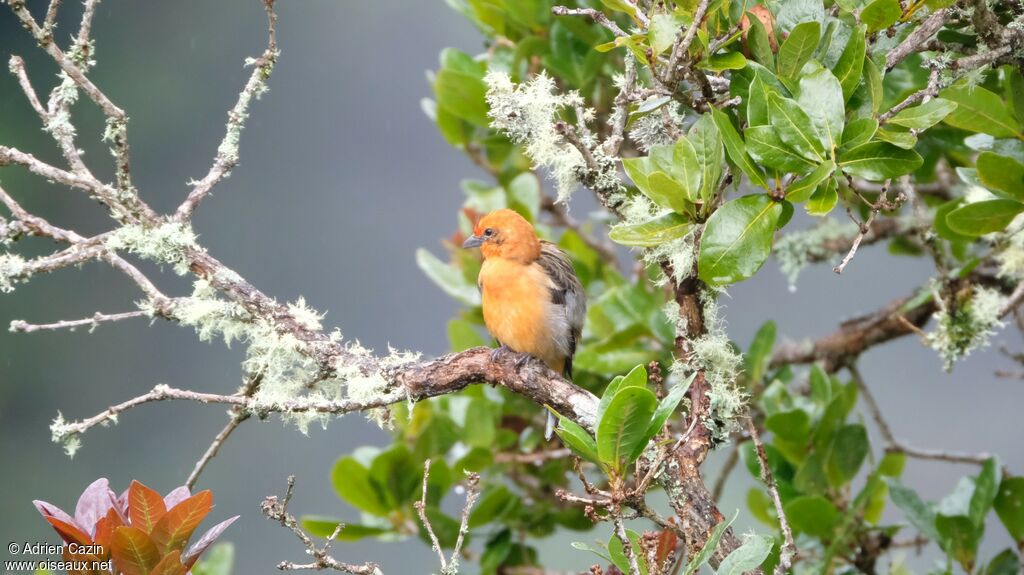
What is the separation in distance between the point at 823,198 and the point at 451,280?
1596mm

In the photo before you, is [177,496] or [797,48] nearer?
[797,48]

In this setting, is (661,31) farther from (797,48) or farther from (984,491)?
(984,491)

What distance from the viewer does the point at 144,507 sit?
1.33m

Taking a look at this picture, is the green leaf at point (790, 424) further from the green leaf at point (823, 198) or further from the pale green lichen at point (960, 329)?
the green leaf at point (823, 198)

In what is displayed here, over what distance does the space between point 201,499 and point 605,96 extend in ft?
4.71

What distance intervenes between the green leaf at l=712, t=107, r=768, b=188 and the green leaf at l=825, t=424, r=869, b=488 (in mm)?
1023

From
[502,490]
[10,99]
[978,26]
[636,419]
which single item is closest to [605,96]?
[502,490]

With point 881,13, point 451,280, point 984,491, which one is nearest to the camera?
point 881,13

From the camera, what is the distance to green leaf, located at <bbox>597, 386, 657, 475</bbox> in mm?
1175

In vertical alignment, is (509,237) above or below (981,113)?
above

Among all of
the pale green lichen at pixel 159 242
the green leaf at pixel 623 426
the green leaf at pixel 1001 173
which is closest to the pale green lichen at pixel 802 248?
the green leaf at pixel 1001 173

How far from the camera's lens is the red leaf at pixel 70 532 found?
→ 4.29 feet

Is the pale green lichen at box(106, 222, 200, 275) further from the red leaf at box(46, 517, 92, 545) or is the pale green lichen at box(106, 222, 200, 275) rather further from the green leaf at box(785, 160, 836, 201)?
the green leaf at box(785, 160, 836, 201)

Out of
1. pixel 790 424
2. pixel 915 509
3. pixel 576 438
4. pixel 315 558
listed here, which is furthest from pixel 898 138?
pixel 915 509
